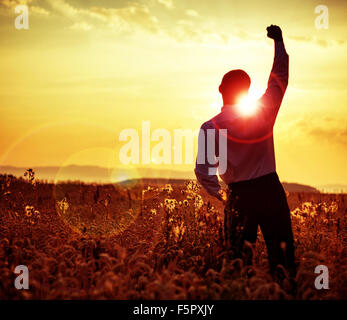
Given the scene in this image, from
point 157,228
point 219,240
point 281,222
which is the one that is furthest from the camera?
point 157,228

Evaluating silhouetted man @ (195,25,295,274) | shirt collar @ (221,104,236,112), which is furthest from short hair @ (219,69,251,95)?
shirt collar @ (221,104,236,112)

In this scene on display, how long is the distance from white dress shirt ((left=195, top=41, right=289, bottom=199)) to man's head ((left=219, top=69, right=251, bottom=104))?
Answer: 0.15 m

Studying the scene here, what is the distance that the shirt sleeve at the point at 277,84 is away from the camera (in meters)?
5.40

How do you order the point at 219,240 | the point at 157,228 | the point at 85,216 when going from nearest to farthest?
the point at 219,240 < the point at 157,228 < the point at 85,216

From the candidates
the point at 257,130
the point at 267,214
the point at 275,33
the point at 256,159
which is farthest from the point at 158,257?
the point at 275,33

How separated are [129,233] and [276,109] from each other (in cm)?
415

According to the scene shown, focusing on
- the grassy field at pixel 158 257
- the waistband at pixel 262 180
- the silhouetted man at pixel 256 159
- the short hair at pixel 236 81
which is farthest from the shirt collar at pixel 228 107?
the grassy field at pixel 158 257

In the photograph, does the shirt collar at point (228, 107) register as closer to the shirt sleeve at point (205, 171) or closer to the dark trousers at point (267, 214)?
the shirt sleeve at point (205, 171)

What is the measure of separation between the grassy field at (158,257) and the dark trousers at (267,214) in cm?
25

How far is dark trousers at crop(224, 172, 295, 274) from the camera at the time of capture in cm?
533

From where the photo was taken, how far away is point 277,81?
5.42 metres
